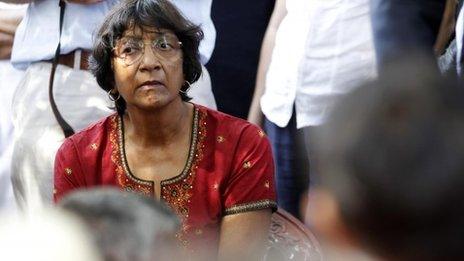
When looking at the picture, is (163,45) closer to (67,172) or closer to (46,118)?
(67,172)

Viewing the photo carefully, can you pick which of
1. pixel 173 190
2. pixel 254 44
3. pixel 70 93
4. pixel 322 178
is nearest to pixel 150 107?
pixel 173 190

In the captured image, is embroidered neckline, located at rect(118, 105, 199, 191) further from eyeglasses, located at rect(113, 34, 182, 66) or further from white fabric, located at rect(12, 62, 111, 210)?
white fabric, located at rect(12, 62, 111, 210)

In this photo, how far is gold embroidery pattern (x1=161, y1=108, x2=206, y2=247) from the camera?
378cm

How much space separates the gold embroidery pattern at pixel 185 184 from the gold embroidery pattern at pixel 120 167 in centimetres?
6

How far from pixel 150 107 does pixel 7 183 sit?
126 cm

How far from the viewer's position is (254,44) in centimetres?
487

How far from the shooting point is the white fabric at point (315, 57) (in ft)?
14.3

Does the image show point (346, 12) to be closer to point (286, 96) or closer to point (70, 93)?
point (286, 96)

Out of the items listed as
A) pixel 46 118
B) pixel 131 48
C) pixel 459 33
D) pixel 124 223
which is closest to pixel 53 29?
pixel 46 118

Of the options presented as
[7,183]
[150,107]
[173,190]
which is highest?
[150,107]

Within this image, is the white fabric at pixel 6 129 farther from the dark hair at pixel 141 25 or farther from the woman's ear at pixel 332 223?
the woman's ear at pixel 332 223

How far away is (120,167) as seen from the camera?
386 centimetres

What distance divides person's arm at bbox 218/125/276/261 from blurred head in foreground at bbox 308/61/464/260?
1.72m

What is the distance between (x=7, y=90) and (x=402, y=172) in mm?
3308
